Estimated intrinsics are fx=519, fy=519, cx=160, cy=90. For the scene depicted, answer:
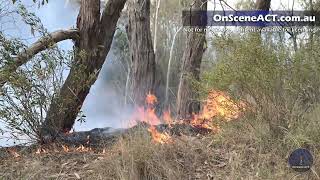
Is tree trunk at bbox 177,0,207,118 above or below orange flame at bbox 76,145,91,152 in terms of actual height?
above

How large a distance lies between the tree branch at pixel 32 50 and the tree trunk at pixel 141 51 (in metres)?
2.56

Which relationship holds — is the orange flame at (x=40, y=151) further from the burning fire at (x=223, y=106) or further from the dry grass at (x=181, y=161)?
the burning fire at (x=223, y=106)

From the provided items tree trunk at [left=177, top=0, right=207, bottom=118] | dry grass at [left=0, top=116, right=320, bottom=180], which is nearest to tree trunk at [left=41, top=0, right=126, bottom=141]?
dry grass at [left=0, top=116, right=320, bottom=180]

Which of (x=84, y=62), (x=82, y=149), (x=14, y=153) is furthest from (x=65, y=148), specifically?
(x=84, y=62)

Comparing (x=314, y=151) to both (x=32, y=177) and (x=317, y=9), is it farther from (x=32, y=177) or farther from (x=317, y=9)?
(x=317, y=9)

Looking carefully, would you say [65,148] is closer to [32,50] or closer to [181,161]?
[32,50]

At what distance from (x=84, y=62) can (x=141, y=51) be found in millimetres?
3007

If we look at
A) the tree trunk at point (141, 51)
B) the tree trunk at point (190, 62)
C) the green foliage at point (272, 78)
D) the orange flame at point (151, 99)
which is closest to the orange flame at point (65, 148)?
the green foliage at point (272, 78)

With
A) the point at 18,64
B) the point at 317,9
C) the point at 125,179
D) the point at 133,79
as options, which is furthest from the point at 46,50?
the point at 317,9

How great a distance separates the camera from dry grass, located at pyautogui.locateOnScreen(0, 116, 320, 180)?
481 cm

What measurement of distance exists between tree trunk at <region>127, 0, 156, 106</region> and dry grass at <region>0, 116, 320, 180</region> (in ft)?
15.1

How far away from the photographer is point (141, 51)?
1029 cm

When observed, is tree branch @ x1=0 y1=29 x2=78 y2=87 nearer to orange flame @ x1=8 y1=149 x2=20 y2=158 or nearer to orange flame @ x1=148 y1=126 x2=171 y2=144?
orange flame @ x1=8 y1=149 x2=20 y2=158

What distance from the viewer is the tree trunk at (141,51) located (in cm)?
1017
